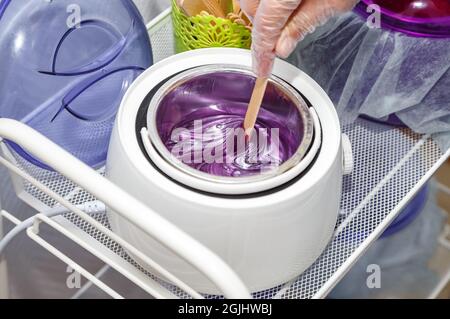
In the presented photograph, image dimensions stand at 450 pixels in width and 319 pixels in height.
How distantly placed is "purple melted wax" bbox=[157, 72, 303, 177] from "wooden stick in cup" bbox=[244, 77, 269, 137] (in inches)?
1.1

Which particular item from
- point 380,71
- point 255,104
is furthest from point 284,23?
point 380,71

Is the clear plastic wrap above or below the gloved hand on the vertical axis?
below

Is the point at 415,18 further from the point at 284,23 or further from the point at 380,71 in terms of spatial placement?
the point at 284,23

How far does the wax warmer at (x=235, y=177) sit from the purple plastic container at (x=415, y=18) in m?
0.12

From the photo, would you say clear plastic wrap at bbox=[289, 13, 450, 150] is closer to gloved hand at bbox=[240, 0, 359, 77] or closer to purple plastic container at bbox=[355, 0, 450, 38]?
purple plastic container at bbox=[355, 0, 450, 38]

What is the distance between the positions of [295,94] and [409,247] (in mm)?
703

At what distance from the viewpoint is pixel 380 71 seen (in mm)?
866

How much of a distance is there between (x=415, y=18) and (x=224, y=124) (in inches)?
10.7

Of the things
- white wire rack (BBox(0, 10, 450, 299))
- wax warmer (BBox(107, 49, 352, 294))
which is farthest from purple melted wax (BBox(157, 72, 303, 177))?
white wire rack (BBox(0, 10, 450, 299))

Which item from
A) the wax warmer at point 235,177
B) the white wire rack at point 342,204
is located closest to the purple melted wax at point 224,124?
the wax warmer at point 235,177

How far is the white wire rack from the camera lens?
2.51 feet

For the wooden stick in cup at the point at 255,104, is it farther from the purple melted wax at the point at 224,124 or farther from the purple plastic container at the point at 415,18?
the purple plastic container at the point at 415,18
